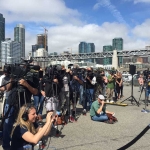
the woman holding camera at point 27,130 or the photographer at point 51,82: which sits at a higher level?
the photographer at point 51,82

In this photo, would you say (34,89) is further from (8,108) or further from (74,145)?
(74,145)

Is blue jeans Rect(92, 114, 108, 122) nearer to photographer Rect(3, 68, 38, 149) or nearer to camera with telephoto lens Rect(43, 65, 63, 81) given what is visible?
camera with telephoto lens Rect(43, 65, 63, 81)

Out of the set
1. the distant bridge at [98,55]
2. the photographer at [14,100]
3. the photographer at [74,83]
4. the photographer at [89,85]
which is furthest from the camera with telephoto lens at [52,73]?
the distant bridge at [98,55]

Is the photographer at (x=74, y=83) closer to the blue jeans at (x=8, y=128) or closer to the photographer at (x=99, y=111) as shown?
the photographer at (x=99, y=111)

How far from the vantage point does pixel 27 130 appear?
321cm

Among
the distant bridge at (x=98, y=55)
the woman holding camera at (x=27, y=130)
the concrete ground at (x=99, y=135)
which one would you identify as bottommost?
the concrete ground at (x=99, y=135)

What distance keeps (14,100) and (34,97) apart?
244cm

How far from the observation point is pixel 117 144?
530cm

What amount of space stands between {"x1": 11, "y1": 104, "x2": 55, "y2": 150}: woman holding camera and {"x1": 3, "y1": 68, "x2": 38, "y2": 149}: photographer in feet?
4.49

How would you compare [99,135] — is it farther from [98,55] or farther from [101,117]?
[98,55]

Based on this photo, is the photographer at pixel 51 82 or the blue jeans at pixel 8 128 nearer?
the blue jeans at pixel 8 128

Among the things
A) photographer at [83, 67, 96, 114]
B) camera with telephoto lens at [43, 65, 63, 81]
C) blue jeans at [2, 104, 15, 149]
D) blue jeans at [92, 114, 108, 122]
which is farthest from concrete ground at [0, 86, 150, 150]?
camera with telephoto lens at [43, 65, 63, 81]

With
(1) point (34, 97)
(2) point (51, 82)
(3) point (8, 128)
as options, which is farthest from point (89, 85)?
(3) point (8, 128)

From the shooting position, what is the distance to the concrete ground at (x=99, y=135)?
17.0 feet
